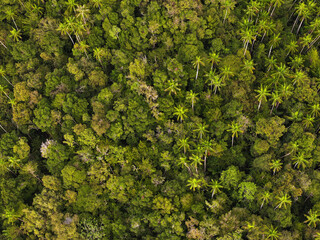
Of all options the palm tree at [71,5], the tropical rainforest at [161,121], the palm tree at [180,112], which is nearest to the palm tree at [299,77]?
the tropical rainforest at [161,121]

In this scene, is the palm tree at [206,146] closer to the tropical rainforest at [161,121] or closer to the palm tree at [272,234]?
the tropical rainforest at [161,121]

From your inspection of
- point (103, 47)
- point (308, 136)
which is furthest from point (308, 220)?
point (103, 47)

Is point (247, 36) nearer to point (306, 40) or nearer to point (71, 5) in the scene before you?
point (306, 40)

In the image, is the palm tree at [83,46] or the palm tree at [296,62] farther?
the palm tree at [83,46]

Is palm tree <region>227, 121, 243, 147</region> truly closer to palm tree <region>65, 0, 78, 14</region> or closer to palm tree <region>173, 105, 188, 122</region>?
palm tree <region>173, 105, 188, 122</region>

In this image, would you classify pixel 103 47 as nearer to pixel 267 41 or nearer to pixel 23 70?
pixel 23 70

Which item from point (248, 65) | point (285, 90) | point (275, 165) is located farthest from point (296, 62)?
point (275, 165)
